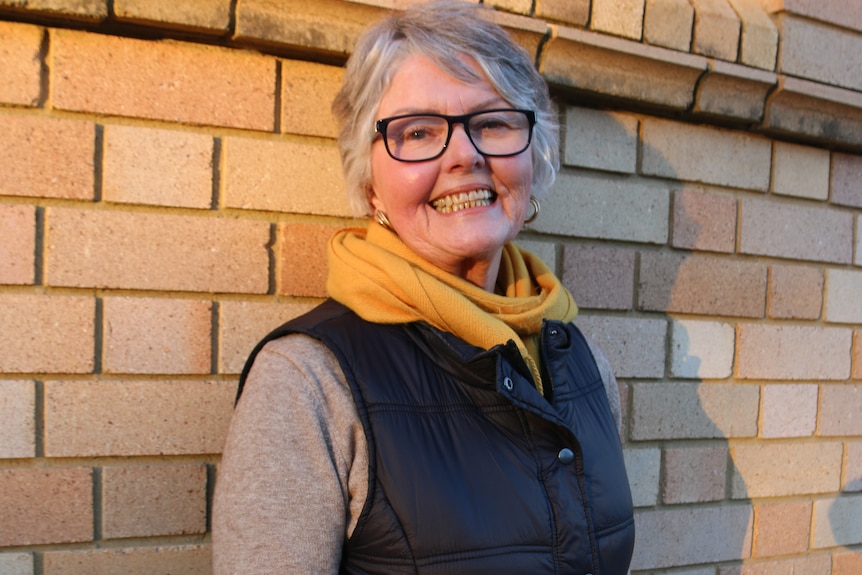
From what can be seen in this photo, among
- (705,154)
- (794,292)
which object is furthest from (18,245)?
(794,292)

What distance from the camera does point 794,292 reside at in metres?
2.60

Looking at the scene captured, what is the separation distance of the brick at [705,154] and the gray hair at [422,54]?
95cm

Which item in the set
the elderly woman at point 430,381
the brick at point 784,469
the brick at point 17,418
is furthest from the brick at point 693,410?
the brick at point 17,418

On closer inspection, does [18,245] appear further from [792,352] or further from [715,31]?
[792,352]

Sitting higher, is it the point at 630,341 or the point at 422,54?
the point at 422,54

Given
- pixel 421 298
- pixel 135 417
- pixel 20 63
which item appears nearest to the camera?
pixel 421 298

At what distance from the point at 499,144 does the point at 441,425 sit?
0.71 m

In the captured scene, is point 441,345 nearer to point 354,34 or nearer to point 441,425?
point 441,425

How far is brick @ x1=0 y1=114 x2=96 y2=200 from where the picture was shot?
5.44 ft

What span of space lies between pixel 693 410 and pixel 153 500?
2022 millimetres

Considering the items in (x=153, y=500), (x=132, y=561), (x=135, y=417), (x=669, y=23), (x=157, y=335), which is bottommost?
(x=132, y=561)

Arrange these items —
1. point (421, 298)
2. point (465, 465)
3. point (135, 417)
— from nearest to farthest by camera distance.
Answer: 1. point (465, 465)
2. point (421, 298)
3. point (135, 417)

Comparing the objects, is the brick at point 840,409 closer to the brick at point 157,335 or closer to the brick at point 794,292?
the brick at point 794,292

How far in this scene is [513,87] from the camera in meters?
1.52
